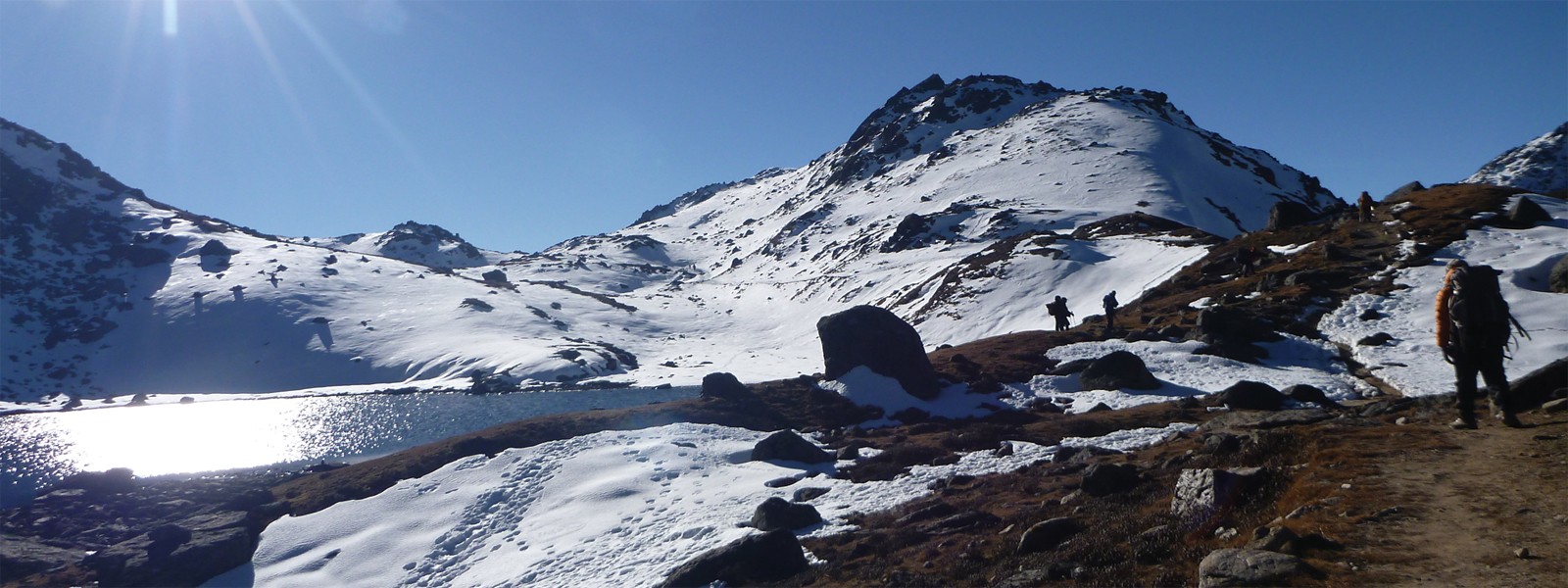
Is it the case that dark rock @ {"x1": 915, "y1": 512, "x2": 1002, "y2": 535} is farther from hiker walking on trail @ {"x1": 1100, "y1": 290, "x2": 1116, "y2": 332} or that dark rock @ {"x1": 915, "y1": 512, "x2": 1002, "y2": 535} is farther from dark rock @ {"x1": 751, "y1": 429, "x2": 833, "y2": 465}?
hiker walking on trail @ {"x1": 1100, "y1": 290, "x2": 1116, "y2": 332}

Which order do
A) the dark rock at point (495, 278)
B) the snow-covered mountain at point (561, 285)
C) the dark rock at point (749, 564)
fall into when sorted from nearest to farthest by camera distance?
the dark rock at point (749, 564) → the snow-covered mountain at point (561, 285) → the dark rock at point (495, 278)

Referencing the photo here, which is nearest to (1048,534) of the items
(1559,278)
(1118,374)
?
(1118,374)

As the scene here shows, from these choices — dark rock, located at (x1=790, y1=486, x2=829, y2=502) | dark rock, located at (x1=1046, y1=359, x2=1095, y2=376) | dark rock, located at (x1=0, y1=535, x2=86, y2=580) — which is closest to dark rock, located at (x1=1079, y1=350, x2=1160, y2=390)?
dark rock, located at (x1=1046, y1=359, x2=1095, y2=376)

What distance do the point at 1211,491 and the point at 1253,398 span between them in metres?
15.4

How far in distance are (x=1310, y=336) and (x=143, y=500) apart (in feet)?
159

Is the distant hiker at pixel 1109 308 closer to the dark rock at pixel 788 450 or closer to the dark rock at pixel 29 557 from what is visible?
the dark rock at pixel 788 450

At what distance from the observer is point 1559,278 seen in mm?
34188

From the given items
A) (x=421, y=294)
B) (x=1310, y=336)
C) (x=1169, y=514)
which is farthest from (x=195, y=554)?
(x=421, y=294)

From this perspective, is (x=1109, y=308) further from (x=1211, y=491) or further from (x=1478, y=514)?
(x=1478, y=514)

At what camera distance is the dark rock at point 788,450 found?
986 inches

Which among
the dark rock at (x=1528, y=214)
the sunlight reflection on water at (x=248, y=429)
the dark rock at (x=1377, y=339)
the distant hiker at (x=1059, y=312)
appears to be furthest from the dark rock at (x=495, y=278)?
the dark rock at (x=1528, y=214)

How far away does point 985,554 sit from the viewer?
13.4m

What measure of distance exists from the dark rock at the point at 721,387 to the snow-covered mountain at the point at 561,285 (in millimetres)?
30430

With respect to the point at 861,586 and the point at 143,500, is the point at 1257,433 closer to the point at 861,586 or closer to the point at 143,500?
the point at 861,586
